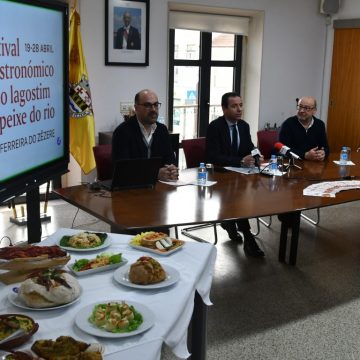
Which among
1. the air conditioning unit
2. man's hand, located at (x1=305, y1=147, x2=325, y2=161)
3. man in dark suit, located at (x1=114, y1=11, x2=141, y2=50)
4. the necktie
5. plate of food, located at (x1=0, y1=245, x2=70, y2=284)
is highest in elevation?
the air conditioning unit

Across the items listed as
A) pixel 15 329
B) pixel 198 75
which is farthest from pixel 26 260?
pixel 198 75

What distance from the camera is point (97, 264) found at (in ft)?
5.64

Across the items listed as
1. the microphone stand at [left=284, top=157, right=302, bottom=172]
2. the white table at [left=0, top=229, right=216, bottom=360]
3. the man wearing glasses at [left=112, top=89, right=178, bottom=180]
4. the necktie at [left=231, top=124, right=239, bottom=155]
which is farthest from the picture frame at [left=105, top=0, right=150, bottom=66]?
the white table at [left=0, top=229, right=216, bottom=360]

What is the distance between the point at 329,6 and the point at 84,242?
5.98 meters

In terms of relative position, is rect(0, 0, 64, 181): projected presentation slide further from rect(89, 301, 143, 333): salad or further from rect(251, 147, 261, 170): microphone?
rect(251, 147, 261, 170): microphone

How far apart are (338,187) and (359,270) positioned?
704 millimetres

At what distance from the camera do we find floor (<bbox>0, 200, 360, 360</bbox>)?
272 cm

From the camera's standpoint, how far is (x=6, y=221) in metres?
4.65

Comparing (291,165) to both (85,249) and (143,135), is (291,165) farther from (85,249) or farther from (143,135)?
(85,249)

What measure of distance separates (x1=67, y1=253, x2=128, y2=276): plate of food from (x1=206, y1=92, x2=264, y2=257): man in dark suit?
2348 millimetres

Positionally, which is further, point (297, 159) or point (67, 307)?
point (297, 159)

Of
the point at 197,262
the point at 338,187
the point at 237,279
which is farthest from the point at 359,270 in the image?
the point at 197,262

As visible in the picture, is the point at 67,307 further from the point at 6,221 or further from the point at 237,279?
→ the point at 6,221

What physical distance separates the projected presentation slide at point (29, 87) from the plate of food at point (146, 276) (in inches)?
22.2
